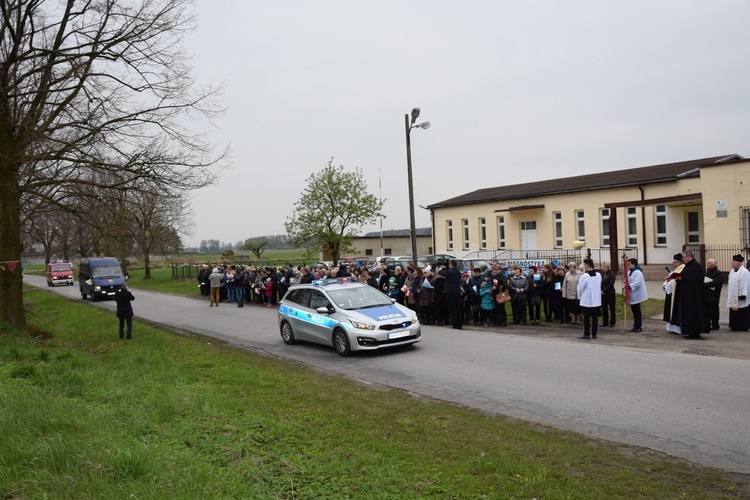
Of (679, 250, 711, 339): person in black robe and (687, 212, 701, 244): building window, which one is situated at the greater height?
(687, 212, 701, 244): building window

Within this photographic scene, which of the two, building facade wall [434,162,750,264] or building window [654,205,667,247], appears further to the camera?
building window [654,205,667,247]

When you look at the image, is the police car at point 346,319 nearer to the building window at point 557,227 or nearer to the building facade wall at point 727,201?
the building facade wall at point 727,201

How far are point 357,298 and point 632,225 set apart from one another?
23.4 m

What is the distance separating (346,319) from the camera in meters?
12.6

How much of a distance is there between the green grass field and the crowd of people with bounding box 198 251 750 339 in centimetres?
709

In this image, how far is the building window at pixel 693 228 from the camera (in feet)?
96.7

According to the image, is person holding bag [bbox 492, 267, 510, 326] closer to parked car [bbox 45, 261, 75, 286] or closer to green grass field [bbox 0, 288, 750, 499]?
green grass field [bbox 0, 288, 750, 499]

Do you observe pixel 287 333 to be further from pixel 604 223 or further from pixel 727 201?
pixel 604 223

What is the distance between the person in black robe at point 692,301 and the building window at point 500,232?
91.2 feet

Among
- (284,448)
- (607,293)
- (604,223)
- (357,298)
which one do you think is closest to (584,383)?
(284,448)

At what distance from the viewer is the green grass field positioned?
15.4ft

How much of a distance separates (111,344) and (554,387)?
11.5 m

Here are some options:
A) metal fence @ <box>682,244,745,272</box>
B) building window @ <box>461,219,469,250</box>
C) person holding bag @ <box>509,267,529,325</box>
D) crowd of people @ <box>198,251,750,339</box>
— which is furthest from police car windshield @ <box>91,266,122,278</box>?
metal fence @ <box>682,244,745,272</box>

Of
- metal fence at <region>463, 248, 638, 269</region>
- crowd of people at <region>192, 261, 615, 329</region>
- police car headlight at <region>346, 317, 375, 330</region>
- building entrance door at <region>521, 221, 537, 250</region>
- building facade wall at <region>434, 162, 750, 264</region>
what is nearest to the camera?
police car headlight at <region>346, 317, 375, 330</region>
